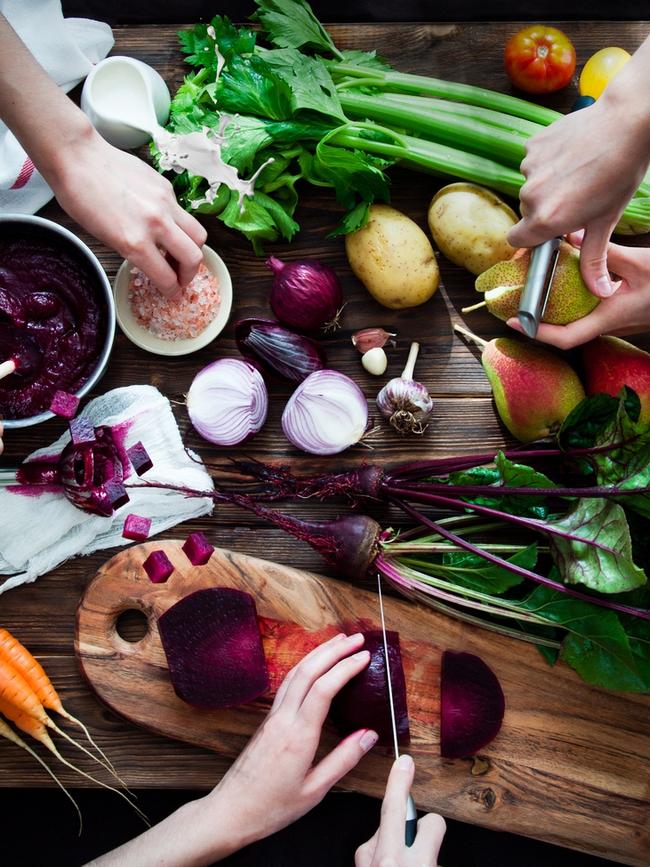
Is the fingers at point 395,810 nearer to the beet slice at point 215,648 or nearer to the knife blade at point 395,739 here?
the knife blade at point 395,739

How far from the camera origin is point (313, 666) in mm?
1483

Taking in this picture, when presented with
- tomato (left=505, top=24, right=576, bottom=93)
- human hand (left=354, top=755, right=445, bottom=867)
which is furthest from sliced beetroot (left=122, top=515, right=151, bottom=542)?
tomato (left=505, top=24, right=576, bottom=93)

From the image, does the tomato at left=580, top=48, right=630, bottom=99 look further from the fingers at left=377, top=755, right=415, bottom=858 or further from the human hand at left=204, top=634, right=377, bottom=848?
the fingers at left=377, top=755, right=415, bottom=858

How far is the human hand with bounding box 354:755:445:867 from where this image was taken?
4.38 feet

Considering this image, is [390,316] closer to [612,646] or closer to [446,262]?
[446,262]

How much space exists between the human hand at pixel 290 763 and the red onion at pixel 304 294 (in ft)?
2.20

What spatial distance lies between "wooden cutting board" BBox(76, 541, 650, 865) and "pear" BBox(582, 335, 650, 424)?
538 mm

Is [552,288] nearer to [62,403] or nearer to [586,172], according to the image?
[586,172]

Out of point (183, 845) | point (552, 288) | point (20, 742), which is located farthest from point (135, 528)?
point (552, 288)

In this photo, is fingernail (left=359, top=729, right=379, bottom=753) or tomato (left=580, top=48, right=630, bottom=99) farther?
tomato (left=580, top=48, right=630, bottom=99)

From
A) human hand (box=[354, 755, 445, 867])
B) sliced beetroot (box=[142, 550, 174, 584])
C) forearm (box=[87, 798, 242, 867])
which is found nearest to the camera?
human hand (box=[354, 755, 445, 867])

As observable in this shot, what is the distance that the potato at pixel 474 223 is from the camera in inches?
61.1

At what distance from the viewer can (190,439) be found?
1666 millimetres

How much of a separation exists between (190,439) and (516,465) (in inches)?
26.7
